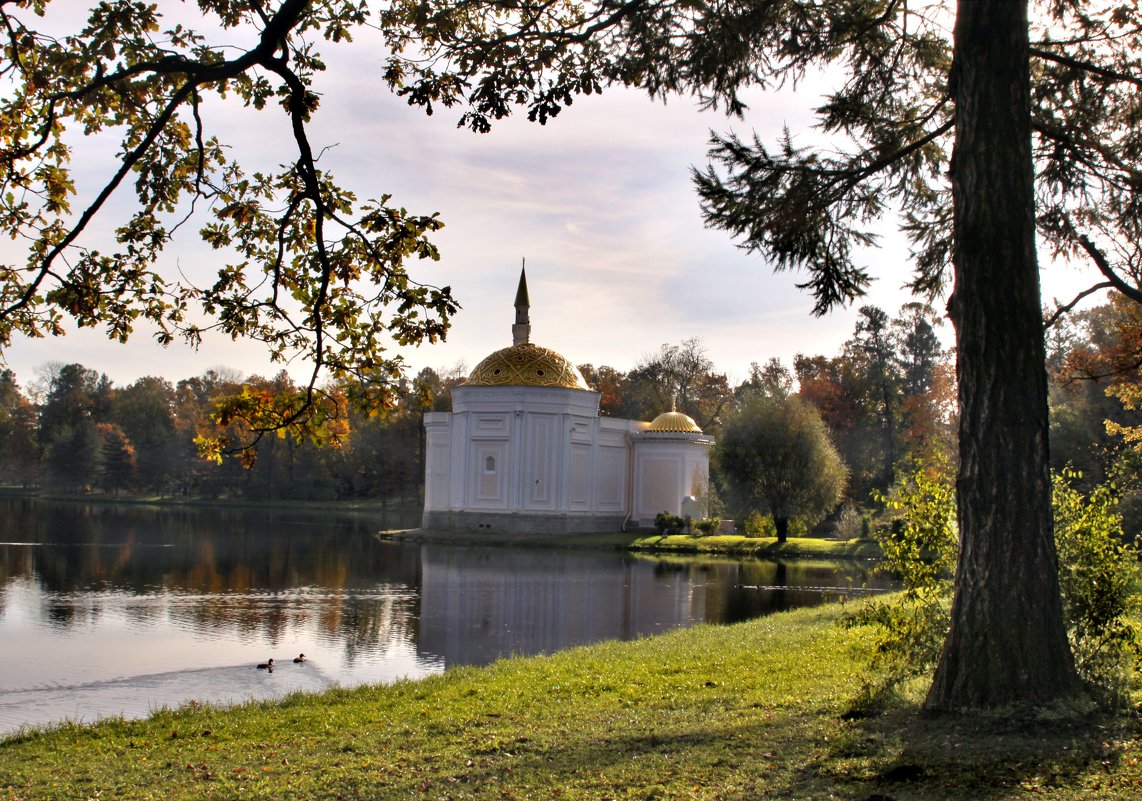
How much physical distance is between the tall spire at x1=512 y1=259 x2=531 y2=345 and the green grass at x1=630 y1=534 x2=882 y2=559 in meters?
13.9

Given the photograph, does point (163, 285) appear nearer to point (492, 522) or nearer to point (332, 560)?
point (332, 560)

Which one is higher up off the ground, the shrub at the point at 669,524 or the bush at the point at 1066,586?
the bush at the point at 1066,586

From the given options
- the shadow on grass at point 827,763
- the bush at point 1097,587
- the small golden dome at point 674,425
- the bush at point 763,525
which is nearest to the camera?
the shadow on grass at point 827,763

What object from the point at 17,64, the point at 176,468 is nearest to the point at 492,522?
the point at 17,64

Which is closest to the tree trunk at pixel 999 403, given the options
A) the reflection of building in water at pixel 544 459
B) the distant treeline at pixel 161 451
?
the reflection of building in water at pixel 544 459

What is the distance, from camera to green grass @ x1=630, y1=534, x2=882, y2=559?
132ft

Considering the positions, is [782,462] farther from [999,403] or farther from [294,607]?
[999,403]

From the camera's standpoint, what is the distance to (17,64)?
6.51m

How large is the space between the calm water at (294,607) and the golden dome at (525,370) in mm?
9868

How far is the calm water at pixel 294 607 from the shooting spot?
46.9 feet

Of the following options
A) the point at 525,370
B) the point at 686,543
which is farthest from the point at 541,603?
the point at 525,370

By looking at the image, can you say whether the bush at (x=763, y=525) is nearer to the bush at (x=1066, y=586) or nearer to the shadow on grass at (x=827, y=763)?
the bush at (x=1066, y=586)

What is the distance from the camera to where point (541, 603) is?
24.2 meters

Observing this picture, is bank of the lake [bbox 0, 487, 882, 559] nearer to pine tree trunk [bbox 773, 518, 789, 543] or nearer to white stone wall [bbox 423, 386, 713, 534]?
pine tree trunk [bbox 773, 518, 789, 543]
